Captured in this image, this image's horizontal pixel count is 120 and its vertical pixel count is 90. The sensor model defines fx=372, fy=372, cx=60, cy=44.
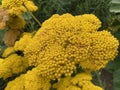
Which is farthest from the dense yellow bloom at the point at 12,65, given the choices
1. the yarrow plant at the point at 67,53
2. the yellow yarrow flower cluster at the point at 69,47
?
the yellow yarrow flower cluster at the point at 69,47

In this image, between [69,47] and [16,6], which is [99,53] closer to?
[69,47]

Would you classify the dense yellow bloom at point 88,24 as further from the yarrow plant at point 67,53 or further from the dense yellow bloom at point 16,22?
the dense yellow bloom at point 16,22

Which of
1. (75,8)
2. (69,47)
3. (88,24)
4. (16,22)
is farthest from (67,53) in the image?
(75,8)

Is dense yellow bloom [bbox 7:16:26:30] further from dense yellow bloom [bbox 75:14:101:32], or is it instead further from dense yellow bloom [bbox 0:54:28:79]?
dense yellow bloom [bbox 75:14:101:32]

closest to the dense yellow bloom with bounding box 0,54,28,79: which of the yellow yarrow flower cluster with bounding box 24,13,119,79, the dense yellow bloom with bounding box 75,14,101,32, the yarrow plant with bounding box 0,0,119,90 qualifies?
the yarrow plant with bounding box 0,0,119,90

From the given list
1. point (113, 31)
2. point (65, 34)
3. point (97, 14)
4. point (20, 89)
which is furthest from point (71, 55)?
point (113, 31)

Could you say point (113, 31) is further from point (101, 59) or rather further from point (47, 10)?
point (101, 59)

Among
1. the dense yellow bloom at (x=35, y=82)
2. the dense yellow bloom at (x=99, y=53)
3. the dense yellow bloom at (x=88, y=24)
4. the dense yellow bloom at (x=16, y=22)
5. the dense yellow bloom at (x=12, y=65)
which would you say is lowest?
the dense yellow bloom at (x=12, y=65)
